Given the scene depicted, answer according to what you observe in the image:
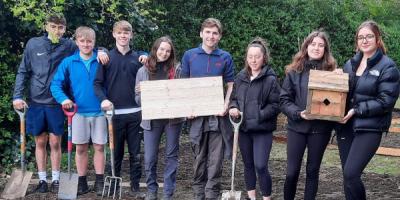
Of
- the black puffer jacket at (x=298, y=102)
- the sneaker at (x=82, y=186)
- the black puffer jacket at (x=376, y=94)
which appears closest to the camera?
the black puffer jacket at (x=376, y=94)

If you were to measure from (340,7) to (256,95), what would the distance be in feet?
28.4

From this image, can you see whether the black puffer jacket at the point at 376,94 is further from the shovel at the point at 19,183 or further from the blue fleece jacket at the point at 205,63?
the shovel at the point at 19,183

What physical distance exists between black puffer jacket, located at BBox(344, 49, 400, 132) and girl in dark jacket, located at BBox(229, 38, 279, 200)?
96 centimetres

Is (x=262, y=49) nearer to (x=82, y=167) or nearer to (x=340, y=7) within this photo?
(x=82, y=167)

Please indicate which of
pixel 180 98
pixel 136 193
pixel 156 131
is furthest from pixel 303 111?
pixel 136 193

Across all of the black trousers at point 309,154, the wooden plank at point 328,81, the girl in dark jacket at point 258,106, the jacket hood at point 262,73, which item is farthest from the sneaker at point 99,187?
the wooden plank at point 328,81

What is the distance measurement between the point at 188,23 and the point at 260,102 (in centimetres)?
551

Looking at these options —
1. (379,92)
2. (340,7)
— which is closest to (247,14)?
(340,7)

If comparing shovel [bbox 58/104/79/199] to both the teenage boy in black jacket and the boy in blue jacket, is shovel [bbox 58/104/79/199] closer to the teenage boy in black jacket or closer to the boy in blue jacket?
the boy in blue jacket

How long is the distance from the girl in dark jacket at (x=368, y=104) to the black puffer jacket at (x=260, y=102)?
2.72 feet

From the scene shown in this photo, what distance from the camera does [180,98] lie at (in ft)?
22.2

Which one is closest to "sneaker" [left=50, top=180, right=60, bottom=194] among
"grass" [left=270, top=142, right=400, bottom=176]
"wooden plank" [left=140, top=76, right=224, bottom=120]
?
"wooden plank" [left=140, top=76, right=224, bottom=120]

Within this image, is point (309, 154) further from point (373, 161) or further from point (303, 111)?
point (373, 161)

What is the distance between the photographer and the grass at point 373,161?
9171 mm
